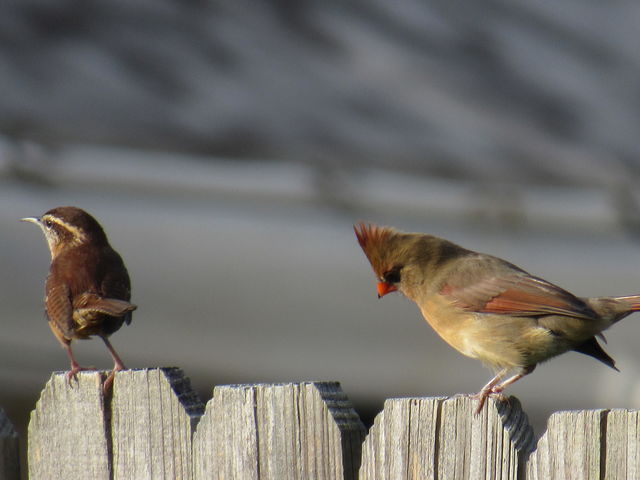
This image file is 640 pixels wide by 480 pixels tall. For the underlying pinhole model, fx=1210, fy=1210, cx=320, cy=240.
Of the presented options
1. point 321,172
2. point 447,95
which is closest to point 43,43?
point 321,172

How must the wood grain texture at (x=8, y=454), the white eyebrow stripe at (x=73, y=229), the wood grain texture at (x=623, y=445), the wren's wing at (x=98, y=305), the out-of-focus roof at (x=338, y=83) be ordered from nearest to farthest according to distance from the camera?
the wood grain texture at (x=623, y=445), the wood grain texture at (x=8, y=454), the wren's wing at (x=98, y=305), the white eyebrow stripe at (x=73, y=229), the out-of-focus roof at (x=338, y=83)

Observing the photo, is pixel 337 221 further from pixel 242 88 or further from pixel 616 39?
pixel 616 39

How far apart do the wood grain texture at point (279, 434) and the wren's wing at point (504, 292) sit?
5.71 feet

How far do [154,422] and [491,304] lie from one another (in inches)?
78.6

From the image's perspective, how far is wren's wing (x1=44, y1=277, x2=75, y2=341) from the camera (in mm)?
3861

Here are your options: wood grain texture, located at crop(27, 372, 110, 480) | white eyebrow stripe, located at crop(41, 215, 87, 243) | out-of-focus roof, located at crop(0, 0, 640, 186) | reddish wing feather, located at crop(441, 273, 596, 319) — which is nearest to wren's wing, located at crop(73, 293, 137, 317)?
white eyebrow stripe, located at crop(41, 215, 87, 243)

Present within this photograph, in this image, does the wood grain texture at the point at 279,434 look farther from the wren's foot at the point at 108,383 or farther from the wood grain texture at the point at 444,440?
the wren's foot at the point at 108,383

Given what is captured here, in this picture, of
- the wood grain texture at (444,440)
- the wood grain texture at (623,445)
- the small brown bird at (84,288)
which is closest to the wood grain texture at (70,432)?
the small brown bird at (84,288)

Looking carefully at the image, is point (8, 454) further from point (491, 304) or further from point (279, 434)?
point (491, 304)

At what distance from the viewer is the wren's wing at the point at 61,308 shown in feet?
12.7

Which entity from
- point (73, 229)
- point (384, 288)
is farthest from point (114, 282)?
point (384, 288)

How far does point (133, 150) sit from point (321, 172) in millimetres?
1011

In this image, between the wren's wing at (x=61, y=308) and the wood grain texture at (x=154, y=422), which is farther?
the wren's wing at (x=61, y=308)

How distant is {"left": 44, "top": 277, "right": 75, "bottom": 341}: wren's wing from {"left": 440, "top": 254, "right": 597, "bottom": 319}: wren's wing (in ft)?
5.53
